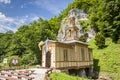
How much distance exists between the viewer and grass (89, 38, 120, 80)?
32.0m

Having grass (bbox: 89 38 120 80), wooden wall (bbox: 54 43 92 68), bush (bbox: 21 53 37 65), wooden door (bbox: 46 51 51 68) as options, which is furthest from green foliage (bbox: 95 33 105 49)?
bush (bbox: 21 53 37 65)

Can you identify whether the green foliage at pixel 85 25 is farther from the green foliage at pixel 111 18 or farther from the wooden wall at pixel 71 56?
the wooden wall at pixel 71 56

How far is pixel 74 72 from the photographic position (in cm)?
2989

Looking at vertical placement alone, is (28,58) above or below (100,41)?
below

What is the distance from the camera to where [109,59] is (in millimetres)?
34438

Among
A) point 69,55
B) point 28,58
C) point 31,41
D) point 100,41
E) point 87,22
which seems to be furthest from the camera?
point 87,22

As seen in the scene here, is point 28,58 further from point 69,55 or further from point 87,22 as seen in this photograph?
point 69,55

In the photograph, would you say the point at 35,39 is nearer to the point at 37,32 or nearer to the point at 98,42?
the point at 37,32

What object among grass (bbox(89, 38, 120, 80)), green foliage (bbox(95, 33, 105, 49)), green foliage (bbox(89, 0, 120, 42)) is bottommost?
grass (bbox(89, 38, 120, 80))

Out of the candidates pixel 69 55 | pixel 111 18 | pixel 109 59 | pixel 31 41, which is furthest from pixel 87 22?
pixel 69 55

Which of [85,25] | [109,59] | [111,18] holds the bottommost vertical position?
[109,59]

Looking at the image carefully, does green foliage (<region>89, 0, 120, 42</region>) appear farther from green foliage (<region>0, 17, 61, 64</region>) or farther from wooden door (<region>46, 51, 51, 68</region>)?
wooden door (<region>46, 51, 51, 68</region>)

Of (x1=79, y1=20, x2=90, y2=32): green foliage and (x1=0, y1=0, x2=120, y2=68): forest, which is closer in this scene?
(x1=0, y1=0, x2=120, y2=68): forest

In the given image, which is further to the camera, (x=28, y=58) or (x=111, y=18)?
(x=28, y=58)
